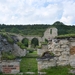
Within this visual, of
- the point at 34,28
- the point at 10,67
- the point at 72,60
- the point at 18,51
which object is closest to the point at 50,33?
the point at 34,28

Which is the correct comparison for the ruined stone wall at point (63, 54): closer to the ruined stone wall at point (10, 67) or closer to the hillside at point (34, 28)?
the ruined stone wall at point (10, 67)

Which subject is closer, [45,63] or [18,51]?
[45,63]

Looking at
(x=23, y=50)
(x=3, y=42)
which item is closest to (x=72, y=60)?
(x=3, y=42)

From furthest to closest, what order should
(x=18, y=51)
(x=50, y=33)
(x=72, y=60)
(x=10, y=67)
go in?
(x=50, y=33) < (x=18, y=51) < (x=72, y=60) < (x=10, y=67)

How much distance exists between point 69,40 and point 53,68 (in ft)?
5.14

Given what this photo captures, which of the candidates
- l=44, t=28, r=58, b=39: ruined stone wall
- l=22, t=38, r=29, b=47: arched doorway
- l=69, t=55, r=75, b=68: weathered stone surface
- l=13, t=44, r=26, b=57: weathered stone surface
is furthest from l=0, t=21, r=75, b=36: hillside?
l=69, t=55, r=75, b=68: weathered stone surface

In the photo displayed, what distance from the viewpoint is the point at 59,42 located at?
32.8ft

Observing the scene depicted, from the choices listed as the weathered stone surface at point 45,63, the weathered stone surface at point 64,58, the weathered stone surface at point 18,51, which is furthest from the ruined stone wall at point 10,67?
the weathered stone surface at point 18,51

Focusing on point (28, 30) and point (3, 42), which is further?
point (28, 30)

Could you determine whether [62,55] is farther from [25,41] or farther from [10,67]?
[25,41]

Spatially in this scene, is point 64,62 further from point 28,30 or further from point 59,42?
point 28,30

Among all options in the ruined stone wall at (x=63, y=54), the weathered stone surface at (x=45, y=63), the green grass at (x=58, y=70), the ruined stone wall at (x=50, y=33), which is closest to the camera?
the green grass at (x=58, y=70)

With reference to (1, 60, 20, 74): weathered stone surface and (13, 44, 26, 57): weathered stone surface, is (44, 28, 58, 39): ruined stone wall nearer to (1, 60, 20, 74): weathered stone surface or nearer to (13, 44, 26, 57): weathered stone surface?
(13, 44, 26, 57): weathered stone surface

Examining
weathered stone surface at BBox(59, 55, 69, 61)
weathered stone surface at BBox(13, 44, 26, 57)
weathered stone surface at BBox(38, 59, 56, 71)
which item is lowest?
weathered stone surface at BBox(13, 44, 26, 57)
